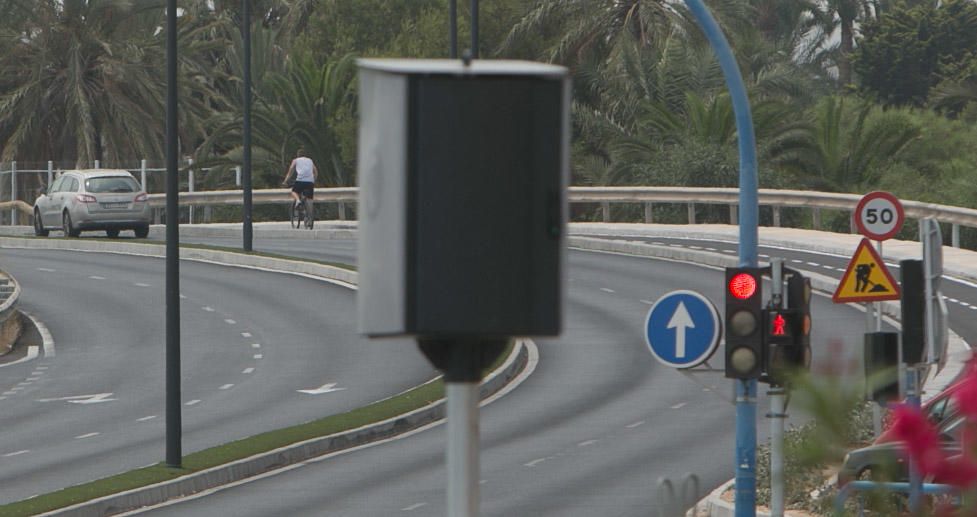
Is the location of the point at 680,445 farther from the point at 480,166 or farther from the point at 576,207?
the point at 576,207

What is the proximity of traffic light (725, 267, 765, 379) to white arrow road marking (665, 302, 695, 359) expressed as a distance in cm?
65

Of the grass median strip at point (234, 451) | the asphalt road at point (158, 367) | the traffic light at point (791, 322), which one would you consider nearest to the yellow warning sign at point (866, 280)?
the traffic light at point (791, 322)

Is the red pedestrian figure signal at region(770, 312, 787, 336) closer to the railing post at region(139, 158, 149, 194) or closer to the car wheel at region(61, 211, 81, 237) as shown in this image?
the car wheel at region(61, 211, 81, 237)

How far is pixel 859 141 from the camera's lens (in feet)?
156

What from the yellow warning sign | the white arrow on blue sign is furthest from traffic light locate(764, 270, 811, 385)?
the yellow warning sign

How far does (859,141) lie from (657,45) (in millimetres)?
6505

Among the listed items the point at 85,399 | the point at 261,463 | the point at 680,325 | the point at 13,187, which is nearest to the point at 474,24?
the point at 85,399

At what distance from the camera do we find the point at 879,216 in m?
19.6

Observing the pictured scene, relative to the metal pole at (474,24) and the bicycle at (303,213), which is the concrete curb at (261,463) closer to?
the metal pole at (474,24)

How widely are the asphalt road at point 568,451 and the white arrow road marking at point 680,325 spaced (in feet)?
1.46

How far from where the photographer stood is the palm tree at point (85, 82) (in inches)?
2025

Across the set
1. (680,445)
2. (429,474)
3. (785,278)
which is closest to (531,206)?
(785,278)

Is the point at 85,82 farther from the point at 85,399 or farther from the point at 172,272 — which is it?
the point at 172,272

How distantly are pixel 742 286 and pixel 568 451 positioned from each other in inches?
272
